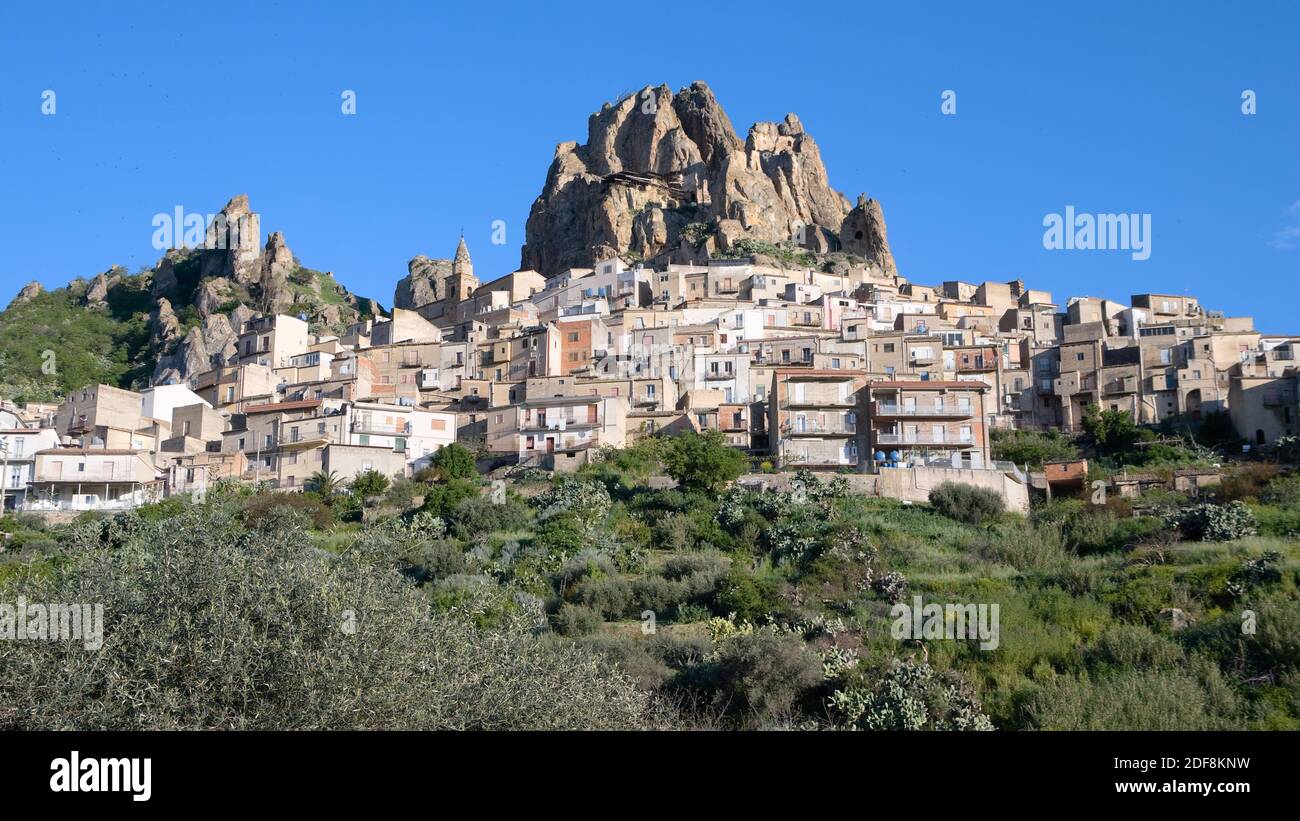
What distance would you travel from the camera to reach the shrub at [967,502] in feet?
146

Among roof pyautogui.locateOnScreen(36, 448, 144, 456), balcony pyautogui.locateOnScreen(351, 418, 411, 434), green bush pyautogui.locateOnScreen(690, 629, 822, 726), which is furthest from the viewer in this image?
balcony pyautogui.locateOnScreen(351, 418, 411, 434)

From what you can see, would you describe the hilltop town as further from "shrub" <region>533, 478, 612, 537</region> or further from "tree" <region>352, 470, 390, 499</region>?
"shrub" <region>533, 478, 612, 537</region>

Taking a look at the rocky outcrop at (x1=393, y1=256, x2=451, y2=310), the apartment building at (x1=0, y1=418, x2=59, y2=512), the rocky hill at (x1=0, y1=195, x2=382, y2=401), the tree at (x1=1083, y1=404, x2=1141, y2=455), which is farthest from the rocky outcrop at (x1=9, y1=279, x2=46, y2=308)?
the tree at (x1=1083, y1=404, x2=1141, y2=455)

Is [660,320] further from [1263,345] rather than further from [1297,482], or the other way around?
[1297,482]

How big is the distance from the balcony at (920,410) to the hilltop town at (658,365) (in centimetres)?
9

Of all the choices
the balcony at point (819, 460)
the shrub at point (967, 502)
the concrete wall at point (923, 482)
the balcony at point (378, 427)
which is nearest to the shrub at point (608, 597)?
the concrete wall at point (923, 482)

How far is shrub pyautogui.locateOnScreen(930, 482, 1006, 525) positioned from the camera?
4450 cm

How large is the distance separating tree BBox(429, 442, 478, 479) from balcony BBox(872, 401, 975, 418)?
684 inches

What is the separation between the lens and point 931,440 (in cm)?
5372

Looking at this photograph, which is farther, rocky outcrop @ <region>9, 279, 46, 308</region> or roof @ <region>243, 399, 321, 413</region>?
rocky outcrop @ <region>9, 279, 46, 308</region>

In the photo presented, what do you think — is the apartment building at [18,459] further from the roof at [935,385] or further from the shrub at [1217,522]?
the shrub at [1217,522]

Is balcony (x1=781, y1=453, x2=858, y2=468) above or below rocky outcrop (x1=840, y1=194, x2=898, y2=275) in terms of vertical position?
below

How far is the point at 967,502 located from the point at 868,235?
6098 cm

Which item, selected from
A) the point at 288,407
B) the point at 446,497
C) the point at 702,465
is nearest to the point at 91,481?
the point at 288,407
